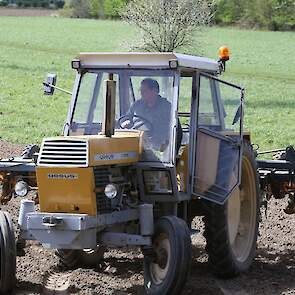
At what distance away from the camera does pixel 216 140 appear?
27.8 ft

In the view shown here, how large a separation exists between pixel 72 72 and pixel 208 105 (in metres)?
26.9

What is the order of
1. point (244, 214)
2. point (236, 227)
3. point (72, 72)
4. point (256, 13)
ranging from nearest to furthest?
point (236, 227)
point (244, 214)
point (72, 72)
point (256, 13)

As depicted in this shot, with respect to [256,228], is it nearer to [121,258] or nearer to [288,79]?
[121,258]

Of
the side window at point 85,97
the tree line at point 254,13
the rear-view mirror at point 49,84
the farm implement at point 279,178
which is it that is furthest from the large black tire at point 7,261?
the tree line at point 254,13

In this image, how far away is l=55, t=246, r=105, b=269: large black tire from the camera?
846 cm

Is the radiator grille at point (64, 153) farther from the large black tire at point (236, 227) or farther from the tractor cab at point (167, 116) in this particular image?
the large black tire at point (236, 227)

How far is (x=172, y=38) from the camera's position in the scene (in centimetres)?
3903

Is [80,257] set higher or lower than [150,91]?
lower

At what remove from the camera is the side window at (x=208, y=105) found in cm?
846

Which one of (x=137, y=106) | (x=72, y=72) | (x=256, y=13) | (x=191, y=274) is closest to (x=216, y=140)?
(x=137, y=106)

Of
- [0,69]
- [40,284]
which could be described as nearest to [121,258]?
[40,284]

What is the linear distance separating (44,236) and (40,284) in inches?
28.3

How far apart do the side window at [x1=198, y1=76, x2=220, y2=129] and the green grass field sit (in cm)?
975

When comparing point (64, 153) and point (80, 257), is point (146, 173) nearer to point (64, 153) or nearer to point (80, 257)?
point (64, 153)
